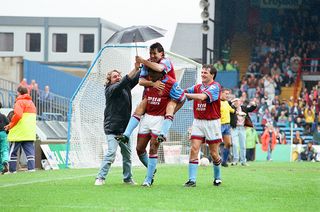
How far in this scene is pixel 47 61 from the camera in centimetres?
6225

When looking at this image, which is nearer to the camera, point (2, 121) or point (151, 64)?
point (151, 64)

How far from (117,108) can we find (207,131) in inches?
62.3

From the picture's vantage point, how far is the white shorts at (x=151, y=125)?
15047 mm

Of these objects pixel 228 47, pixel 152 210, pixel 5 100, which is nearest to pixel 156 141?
pixel 152 210

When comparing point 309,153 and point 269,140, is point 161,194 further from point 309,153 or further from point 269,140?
point 269,140

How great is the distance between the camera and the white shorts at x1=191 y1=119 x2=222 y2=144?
1570 centimetres

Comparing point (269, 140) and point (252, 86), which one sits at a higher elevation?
point (252, 86)

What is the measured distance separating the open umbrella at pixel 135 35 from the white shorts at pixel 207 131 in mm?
1656

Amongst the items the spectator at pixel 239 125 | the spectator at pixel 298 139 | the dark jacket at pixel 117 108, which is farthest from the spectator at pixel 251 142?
the dark jacket at pixel 117 108

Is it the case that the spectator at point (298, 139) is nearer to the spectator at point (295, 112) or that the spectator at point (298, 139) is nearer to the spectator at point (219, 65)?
the spectator at point (295, 112)

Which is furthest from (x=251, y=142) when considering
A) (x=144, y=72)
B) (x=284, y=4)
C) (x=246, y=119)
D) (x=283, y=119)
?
(x=144, y=72)

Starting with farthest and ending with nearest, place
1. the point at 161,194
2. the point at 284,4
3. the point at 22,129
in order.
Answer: the point at 284,4, the point at 22,129, the point at 161,194

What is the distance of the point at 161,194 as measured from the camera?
1380 centimetres

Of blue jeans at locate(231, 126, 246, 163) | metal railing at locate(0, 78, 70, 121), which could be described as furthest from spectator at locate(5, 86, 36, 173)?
metal railing at locate(0, 78, 70, 121)
